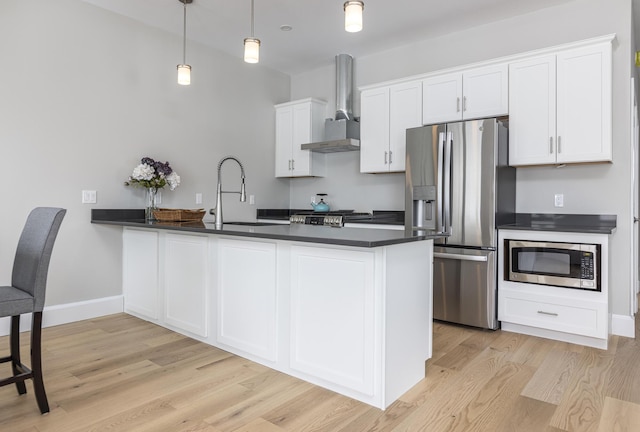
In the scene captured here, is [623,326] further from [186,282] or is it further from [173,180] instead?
[173,180]

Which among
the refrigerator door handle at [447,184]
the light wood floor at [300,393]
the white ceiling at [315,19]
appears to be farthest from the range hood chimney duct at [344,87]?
the light wood floor at [300,393]

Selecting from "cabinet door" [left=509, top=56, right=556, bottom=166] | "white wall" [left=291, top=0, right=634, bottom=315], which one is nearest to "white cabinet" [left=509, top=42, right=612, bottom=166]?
"cabinet door" [left=509, top=56, right=556, bottom=166]

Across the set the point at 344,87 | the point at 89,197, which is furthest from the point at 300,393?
the point at 344,87

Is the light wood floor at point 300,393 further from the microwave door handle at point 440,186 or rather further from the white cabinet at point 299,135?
the white cabinet at point 299,135

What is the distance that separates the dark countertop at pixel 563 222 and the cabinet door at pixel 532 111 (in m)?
0.52

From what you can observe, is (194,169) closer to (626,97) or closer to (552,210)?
(552,210)

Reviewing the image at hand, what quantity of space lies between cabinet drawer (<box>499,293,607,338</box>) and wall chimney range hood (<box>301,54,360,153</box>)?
234 cm

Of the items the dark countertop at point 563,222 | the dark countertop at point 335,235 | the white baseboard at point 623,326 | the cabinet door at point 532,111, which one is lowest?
the white baseboard at point 623,326

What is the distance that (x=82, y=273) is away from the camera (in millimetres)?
3686

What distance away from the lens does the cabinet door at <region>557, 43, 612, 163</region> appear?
3137mm

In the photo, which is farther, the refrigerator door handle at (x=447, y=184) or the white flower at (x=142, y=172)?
the white flower at (x=142, y=172)

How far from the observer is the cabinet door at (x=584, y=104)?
10.3 feet

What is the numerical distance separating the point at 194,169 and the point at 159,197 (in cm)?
55

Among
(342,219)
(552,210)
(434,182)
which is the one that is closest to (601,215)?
(552,210)
